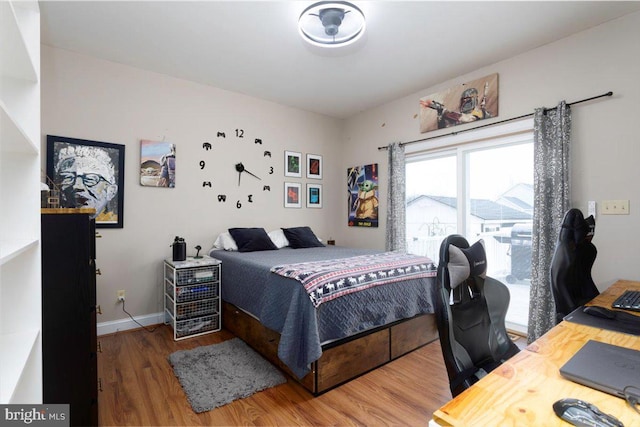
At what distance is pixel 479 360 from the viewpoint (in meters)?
1.33

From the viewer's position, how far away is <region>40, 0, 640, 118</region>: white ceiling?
232 centimetres

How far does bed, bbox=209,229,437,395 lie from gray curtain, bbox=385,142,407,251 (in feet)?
3.26

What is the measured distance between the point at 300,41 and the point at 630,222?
311 centimetres

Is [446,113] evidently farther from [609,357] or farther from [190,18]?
[609,357]

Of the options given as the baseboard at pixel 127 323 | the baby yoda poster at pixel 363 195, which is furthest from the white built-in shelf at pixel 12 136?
the baby yoda poster at pixel 363 195

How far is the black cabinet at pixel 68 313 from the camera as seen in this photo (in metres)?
1.44

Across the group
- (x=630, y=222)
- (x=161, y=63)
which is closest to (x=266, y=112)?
(x=161, y=63)

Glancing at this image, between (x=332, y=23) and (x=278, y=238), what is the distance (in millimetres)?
2530

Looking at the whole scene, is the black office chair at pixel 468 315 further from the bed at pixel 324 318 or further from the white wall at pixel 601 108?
the white wall at pixel 601 108

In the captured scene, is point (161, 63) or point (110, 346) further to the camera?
point (161, 63)

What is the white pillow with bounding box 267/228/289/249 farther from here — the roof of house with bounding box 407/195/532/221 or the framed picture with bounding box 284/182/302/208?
the roof of house with bounding box 407/195/532/221

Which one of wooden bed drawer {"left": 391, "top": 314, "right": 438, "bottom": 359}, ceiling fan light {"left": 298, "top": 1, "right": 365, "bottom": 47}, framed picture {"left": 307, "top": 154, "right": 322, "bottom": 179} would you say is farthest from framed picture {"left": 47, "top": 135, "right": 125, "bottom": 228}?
wooden bed drawer {"left": 391, "top": 314, "right": 438, "bottom": 359}

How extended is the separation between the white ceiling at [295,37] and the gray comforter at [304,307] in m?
2.01

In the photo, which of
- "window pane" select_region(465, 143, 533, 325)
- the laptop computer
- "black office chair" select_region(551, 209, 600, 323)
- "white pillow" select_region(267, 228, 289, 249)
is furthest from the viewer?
"white pillow" select_region(267, 228, 289, 249)
